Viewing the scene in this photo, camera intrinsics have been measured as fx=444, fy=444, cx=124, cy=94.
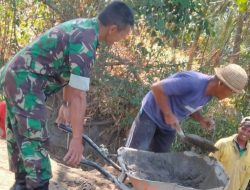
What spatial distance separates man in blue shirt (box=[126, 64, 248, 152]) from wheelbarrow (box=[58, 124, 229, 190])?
0.32 meters

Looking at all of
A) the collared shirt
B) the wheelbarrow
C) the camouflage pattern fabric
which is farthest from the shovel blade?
the camouflage pattern fabric

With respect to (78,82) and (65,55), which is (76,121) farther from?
(65,55)

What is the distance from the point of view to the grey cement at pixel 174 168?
359 centimetres

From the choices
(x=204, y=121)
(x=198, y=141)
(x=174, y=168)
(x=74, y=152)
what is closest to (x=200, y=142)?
(x=198, y=141)

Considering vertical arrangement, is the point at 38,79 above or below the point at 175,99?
above

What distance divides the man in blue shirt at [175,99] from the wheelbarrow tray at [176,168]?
0.32m

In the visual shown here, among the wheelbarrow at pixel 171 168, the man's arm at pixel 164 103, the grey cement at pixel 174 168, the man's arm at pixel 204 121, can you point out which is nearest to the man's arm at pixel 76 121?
the wheelbarrow at pixel 171 168

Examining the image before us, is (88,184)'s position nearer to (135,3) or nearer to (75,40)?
(75,40)

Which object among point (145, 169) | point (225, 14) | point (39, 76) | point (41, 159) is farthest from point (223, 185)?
point (225, 14)

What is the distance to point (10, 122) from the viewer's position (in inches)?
138

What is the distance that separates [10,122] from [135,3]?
11.7 feet

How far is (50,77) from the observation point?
10.7 feet

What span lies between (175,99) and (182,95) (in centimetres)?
10

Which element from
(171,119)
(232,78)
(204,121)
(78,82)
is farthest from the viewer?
(204,121)
